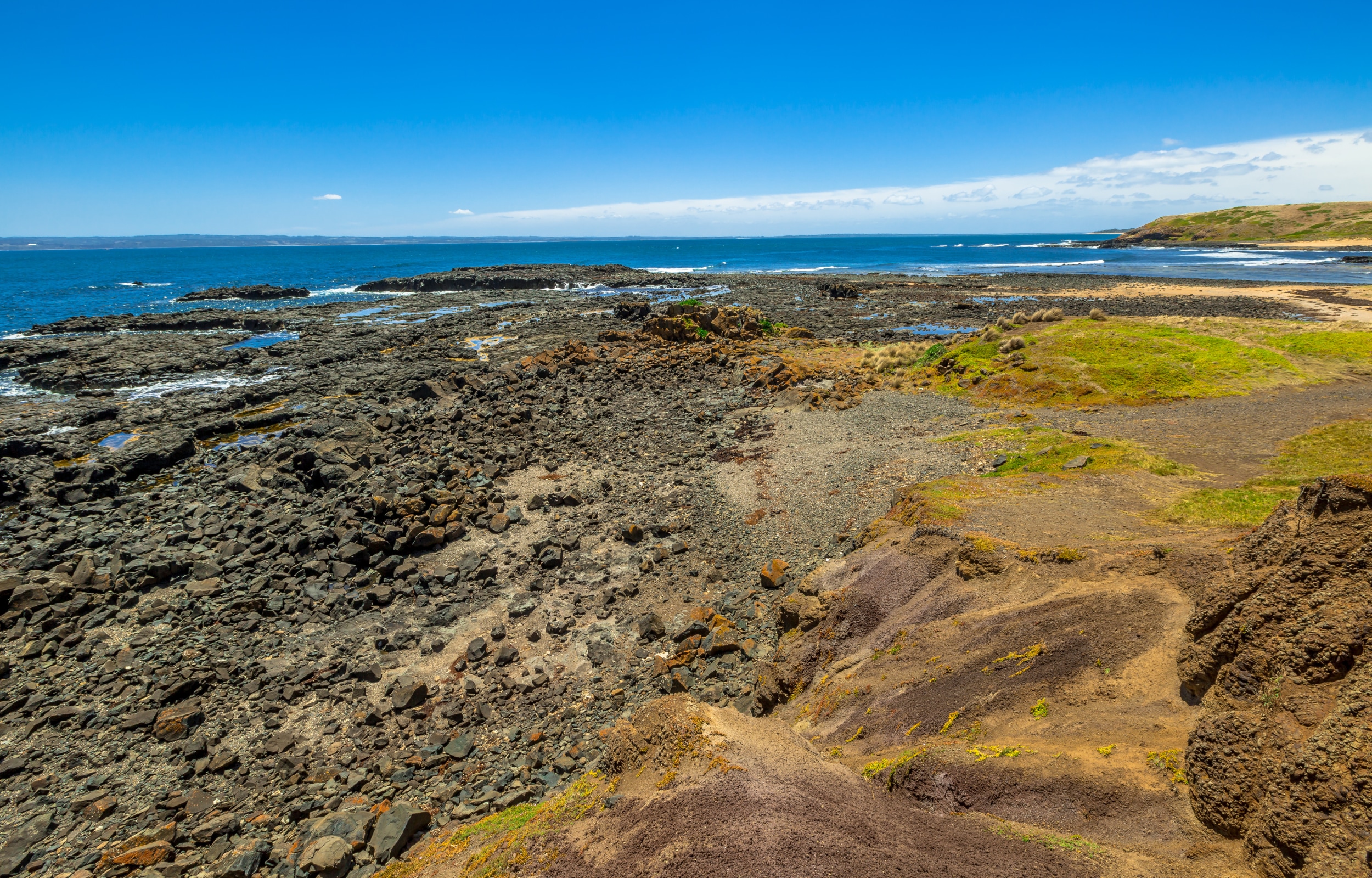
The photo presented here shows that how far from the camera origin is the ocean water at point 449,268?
228 feet

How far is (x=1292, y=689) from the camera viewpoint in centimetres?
456

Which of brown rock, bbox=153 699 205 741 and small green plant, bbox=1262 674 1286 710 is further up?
small green plant, bbox=1262 674 1286 710

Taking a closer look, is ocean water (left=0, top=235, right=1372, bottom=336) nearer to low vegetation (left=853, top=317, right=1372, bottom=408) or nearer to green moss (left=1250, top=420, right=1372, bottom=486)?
low vegetation (left=853, top=317, right=1372, bottom=408)

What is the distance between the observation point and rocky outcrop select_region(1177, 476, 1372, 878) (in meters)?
3.65

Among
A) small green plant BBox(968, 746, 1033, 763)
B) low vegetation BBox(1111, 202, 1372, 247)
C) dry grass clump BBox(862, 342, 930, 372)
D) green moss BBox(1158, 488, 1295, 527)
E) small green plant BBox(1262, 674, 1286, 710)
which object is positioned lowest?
small green plant BBox(968, 746, 1033, 763)

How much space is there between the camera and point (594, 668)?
432 inches

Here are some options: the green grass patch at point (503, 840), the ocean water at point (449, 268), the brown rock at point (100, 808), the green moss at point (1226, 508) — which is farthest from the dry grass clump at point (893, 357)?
the ocean water at point (449, 268)

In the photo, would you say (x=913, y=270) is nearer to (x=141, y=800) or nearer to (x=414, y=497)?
(x=414, y=497)

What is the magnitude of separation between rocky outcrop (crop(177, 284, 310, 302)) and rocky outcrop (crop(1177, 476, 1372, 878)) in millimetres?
90726

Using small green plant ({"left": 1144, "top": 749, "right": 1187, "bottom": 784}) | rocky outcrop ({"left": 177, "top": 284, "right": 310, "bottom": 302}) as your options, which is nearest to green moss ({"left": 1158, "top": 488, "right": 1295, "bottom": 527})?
small green plant ({"left": 1144, "top": 749, "right": 1187, "bottom": 784})

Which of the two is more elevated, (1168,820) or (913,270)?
(913,270)

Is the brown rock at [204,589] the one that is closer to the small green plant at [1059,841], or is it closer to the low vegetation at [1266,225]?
the small green plant at [1059,841]

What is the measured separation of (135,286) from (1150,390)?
122 metres

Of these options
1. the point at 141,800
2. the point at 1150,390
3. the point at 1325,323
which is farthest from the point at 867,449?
the point at 1325,323
